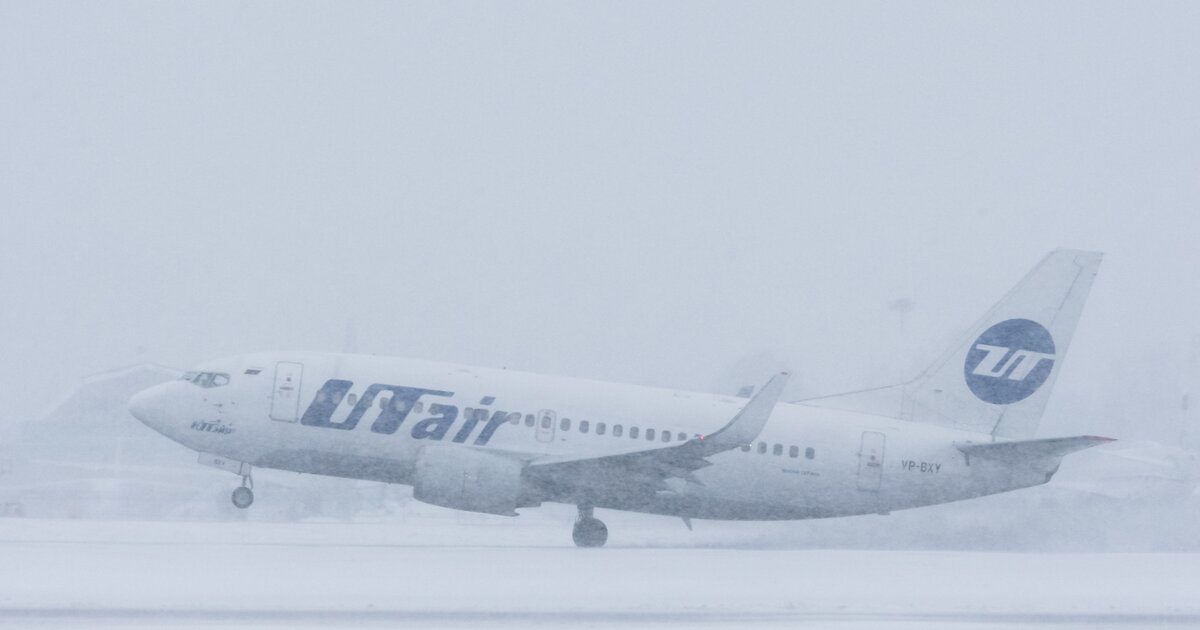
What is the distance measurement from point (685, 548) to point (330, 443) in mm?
6412

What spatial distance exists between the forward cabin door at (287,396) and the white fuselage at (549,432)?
0.08 feet

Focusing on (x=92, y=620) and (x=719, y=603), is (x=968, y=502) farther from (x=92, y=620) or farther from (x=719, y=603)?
(x=92, y=620)

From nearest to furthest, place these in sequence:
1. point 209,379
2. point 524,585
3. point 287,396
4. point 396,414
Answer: point 524,585, point 396,414, point 287,396, point 209,379

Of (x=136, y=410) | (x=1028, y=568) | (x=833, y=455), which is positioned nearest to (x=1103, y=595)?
(x=1028, y=568)

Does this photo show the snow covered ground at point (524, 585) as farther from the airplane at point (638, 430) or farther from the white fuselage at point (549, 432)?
the white fuselage at point (549, 432)

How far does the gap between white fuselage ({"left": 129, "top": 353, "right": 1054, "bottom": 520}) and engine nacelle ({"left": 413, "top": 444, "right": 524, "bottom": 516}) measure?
83cm

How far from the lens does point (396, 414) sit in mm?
20828

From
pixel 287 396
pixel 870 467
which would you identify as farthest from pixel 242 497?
pixel 870 467

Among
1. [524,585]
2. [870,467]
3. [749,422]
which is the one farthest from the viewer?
[870,467]

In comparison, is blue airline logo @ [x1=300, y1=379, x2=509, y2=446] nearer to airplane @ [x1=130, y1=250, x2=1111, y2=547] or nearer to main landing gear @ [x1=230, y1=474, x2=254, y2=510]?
airplane @ [x1=130, y1=250, x2=1111, y2=547]

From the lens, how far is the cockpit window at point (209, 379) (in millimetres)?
21531

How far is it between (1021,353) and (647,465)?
298 inches

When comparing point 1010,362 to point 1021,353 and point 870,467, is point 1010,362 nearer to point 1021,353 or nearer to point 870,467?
point 1021,353

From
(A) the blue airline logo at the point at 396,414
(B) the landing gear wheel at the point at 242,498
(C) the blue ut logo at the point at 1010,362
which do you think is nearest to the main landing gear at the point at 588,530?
(A) the blue airline logo at the point at 396,414
